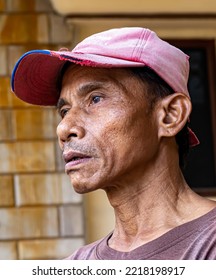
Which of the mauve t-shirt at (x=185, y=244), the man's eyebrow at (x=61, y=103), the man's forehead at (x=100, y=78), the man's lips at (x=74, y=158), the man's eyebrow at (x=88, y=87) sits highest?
the man's forehead at (x=100, y=78)

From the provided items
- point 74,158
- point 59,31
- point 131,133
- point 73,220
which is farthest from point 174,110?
point 59,31

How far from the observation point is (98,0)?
18.6 ft

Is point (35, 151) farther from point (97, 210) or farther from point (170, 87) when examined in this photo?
point (170, 87)

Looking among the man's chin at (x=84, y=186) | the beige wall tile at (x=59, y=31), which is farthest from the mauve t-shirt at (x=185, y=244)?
the beige wall tile at (x=59, y=31)

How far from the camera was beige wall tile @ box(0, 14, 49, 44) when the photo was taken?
19.2 feet

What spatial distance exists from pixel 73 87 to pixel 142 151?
19cm

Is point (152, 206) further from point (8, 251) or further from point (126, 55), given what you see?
point (8, 251)

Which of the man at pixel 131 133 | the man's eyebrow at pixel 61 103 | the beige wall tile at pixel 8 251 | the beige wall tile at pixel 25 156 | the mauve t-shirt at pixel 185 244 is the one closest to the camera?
the mauve t-shirt at pixel 185 244

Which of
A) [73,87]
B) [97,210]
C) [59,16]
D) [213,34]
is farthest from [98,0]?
[73,87]

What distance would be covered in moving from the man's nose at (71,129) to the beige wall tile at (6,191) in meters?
4.02

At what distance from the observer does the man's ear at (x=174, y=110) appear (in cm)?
180

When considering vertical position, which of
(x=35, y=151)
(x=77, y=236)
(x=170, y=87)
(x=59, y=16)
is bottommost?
(x=77, y=236)

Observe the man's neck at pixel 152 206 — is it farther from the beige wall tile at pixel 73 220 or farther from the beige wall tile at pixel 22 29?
the beige wall tile at pixel 22 29

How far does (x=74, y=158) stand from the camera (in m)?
1.77
